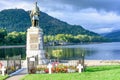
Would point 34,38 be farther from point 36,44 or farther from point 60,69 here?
point 60,69

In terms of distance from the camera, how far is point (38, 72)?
31.0m

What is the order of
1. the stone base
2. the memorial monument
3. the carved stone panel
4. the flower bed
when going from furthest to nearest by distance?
the carved stone panel, the memorial monument, the stone base, the flower bed

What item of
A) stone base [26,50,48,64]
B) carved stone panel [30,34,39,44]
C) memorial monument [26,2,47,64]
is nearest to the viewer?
stone base [26,50,48,64]

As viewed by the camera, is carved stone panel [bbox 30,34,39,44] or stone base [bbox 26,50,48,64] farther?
carved stone panel [bbox 30,34,39,44]

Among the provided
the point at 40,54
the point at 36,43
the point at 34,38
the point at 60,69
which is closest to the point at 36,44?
the point at 36,43

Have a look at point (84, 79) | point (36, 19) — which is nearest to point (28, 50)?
point (36, 19)

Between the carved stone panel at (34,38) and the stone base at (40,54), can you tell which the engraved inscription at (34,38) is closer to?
the carved stone panel at (34,38)

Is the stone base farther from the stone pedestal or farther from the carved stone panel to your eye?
the carved stone panel

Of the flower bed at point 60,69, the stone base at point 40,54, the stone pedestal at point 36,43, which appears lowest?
the flower bed at point 60,69

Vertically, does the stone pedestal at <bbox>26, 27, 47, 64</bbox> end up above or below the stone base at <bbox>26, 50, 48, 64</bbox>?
above

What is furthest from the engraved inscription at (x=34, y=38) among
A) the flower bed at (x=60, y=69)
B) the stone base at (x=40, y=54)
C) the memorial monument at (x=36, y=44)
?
the flower bed at (x=60, y=69)

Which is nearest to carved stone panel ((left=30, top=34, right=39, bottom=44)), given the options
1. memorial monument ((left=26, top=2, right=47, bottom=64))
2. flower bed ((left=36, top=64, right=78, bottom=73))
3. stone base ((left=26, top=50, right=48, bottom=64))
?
memorial monument ((left=26, top=2, right=47, bottom=64))

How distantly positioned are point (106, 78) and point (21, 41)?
168 metres

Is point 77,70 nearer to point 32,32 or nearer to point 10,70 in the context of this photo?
point 10,70
